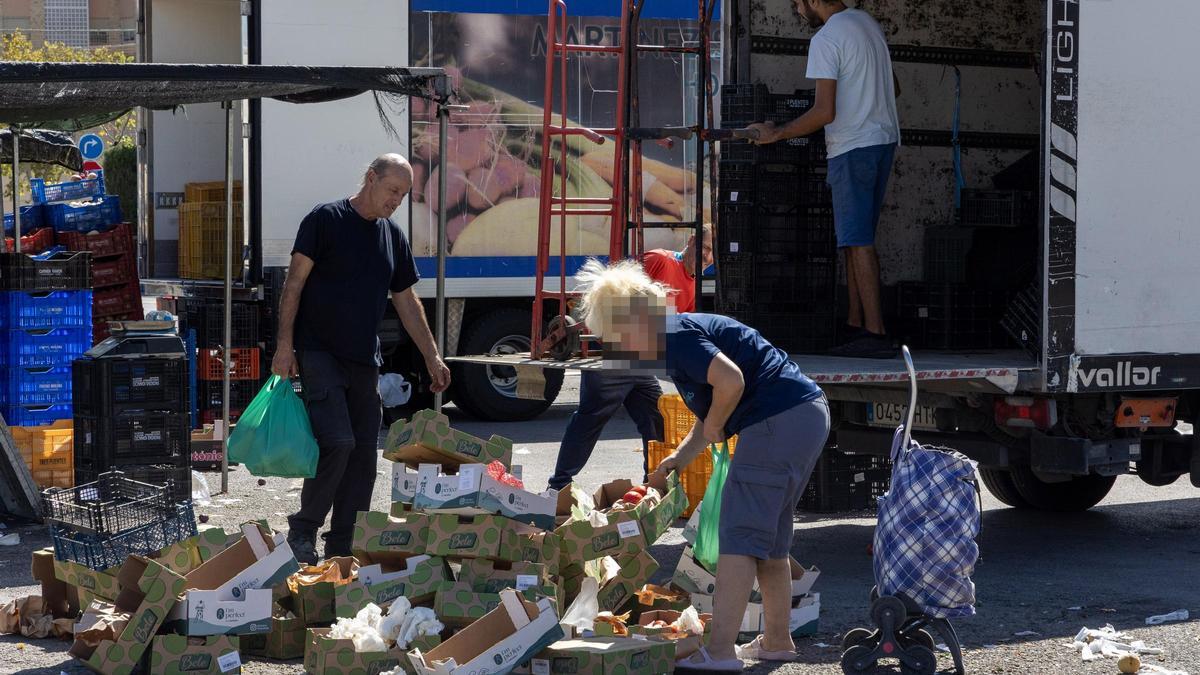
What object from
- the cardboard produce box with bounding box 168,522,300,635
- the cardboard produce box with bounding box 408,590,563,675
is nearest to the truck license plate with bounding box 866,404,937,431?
the cardboard produce box with bounding box 408,590,563,675

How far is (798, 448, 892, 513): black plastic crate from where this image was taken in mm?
8938

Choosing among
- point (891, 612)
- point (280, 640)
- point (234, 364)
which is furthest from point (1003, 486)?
point (234, 364)

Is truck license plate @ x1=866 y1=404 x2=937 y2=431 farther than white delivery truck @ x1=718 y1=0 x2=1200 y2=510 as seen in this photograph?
Yes

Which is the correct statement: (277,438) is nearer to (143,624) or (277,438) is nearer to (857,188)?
(143,624)

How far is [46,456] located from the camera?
30.2 ft

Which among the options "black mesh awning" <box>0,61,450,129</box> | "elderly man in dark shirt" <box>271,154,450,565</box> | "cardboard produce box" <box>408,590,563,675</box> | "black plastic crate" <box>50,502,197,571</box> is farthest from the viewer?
"black mesh awning" <box>0,61,450,129</box>

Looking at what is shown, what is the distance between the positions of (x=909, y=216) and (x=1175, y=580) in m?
2.70

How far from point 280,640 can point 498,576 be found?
92 cm

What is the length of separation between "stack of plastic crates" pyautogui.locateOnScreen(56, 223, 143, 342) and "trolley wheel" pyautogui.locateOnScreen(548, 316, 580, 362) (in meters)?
6.52

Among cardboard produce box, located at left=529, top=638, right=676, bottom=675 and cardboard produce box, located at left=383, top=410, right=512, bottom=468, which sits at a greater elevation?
cardboard produce box, located at left=383, top=410, right=512, bottom=468

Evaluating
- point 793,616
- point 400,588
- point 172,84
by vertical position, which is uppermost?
point 172,84

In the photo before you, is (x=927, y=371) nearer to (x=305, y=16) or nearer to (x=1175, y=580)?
(x=1175, y=580)

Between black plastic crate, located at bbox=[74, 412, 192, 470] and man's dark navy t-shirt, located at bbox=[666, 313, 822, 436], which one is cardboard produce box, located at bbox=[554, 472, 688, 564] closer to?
man's dark navy t-shirt, located at bbox=[666, 313, 822, 436]

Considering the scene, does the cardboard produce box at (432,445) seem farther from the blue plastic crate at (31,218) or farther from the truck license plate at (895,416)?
the blue plastic crate at (31,218)
